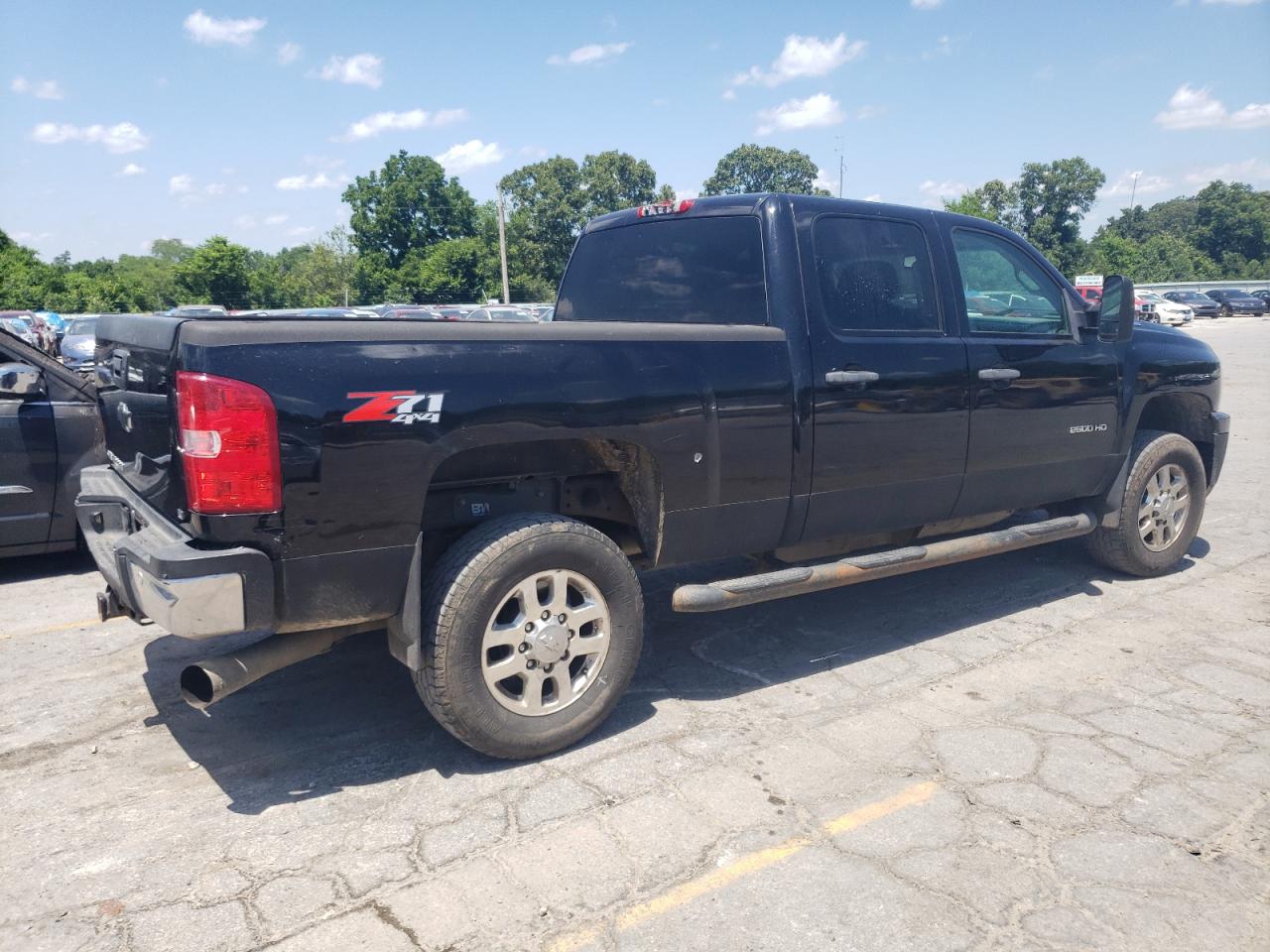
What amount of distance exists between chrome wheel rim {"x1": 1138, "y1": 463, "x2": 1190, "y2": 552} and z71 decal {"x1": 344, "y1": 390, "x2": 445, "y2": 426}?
4.51 metres

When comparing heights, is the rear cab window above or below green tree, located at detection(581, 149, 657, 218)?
below

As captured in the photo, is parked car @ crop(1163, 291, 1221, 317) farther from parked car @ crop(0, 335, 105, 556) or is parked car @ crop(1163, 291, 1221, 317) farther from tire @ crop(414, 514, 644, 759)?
tire @ crop(414, 514, 644, 759)

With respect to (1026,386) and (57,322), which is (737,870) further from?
Answer: (57,322)

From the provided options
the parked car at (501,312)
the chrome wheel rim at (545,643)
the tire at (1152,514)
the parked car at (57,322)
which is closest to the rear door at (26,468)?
the chrome wheel rim at (545,643)

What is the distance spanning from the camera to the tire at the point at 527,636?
3.26m

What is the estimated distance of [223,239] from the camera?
4547 cm

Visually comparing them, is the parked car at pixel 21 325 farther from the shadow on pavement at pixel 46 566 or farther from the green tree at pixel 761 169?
the green tree at pixel 761 169

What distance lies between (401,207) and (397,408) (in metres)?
60.9

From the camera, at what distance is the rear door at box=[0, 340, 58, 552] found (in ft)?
19.1

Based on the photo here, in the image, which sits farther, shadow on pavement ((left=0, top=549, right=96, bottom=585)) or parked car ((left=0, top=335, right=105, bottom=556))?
shadow on pavement ((left=0, top=549, right=96, bottom=585))

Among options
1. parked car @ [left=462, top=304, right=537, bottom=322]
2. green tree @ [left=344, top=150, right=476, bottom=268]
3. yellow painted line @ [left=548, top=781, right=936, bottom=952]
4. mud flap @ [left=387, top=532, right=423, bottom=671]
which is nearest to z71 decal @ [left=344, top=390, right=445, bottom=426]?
mud flap @ [left=387, top=532, right=423, bottom=671]

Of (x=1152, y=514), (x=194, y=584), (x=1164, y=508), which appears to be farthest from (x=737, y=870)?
(x=1164, y=508)

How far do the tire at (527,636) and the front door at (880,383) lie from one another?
112cm

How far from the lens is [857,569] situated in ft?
14.1
